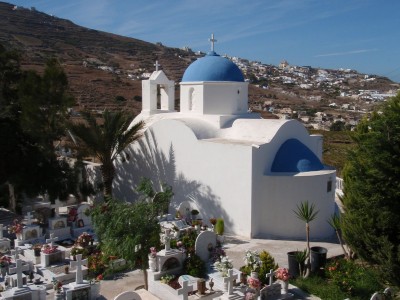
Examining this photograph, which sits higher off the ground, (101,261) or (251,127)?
(251,127)

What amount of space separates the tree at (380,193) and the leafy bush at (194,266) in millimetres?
3612

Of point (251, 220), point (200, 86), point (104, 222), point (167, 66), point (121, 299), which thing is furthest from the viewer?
point (167, 66)

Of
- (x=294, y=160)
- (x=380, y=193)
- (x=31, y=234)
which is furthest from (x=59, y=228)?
(x=380, y=193)

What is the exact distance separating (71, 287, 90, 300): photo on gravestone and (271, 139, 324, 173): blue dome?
22.6 ft

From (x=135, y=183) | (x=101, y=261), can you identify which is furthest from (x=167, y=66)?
(x=101, y=261)

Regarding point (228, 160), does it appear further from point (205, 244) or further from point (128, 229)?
point (128, 229)

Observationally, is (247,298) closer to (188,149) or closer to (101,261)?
(101,261)

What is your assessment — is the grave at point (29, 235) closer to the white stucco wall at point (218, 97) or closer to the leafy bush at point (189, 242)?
the leafy bush at point (189, 242)

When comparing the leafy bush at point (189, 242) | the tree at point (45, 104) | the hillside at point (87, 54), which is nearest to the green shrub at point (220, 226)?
the leafy bush at point (189, 242)

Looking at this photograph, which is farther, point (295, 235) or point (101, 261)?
point (295, 235)

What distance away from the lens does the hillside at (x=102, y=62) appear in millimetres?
60344

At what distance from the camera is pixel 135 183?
648 inches

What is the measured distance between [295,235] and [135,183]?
266 inches

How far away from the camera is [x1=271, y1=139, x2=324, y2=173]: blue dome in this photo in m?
12.9
